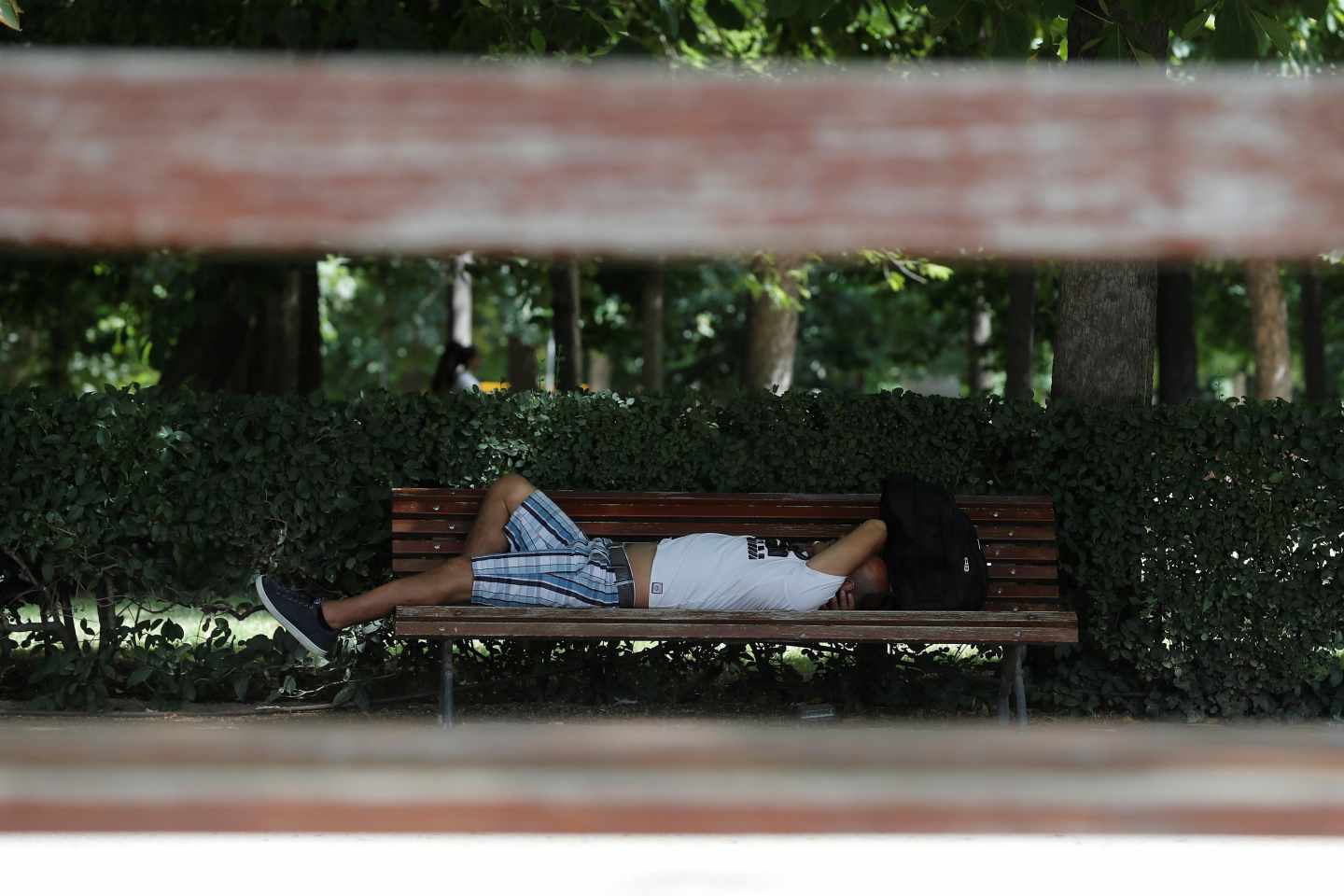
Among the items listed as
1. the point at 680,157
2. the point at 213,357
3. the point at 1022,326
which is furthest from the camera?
the point at 213,357

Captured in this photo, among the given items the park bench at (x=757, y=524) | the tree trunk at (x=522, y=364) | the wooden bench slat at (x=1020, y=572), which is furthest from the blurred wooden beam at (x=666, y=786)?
the tree trunk at (x=522, y=364)

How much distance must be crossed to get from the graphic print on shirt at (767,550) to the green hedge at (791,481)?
21.4 inches

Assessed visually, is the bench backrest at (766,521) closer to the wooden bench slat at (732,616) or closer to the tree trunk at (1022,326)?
the wooden bench slat at (732,616)

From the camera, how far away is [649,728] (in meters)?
2.09

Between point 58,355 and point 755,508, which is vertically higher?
point 58,355

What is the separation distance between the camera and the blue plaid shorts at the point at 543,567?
20.4ft

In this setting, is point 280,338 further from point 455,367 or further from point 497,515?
point 497,515

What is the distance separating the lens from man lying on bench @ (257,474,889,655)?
6203mm

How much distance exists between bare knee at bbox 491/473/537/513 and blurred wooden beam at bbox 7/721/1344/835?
171 inches

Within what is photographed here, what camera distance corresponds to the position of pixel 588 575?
20.6ft

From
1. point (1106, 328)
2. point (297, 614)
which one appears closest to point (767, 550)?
point (297, 614)

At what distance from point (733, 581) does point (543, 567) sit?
78 centimetres

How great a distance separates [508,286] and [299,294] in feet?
45.6

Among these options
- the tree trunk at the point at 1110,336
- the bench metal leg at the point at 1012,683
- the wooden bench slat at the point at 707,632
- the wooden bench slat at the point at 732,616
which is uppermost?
the tree trunk at the point at 1110,336
